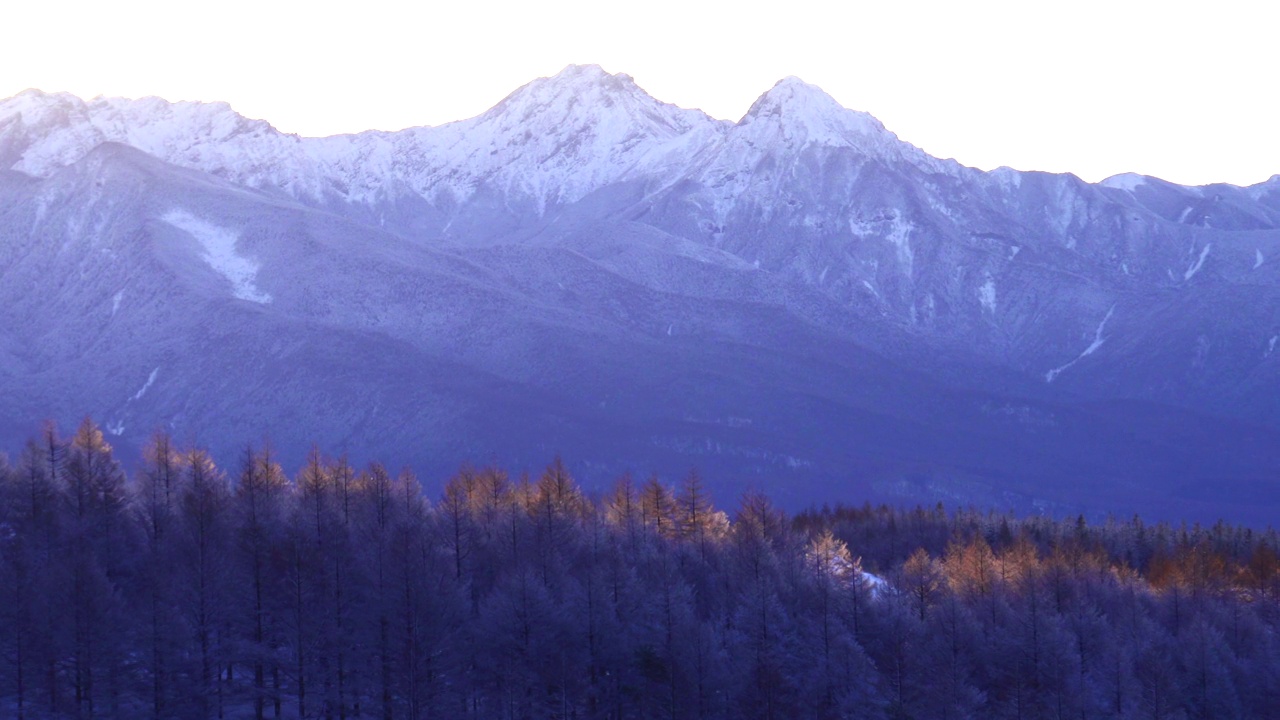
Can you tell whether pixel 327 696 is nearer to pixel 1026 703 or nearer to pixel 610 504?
pixel 1026 703

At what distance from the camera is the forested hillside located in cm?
8250

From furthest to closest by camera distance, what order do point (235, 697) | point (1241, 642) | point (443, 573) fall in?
point (1241, 642)
point (443, 573)
point (235, 697)

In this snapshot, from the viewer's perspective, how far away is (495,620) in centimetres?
8812

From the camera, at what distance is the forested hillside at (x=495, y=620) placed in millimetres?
82500

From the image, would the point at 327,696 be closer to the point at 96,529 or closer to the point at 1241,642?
the point at 96,529

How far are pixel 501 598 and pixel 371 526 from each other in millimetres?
12846

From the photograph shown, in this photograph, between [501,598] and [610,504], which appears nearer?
[501,598]

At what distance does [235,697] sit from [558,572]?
19.2 meters

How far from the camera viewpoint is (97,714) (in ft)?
258

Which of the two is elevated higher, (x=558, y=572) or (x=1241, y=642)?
(x=558, y=572)

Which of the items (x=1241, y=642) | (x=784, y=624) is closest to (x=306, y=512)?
(x=784, y=624)

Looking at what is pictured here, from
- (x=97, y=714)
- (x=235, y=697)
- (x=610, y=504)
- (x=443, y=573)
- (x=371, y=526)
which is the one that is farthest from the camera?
(x=610, y=504)

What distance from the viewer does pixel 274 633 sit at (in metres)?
87.5

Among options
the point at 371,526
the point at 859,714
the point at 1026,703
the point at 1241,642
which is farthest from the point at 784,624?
the point at 1241,642
